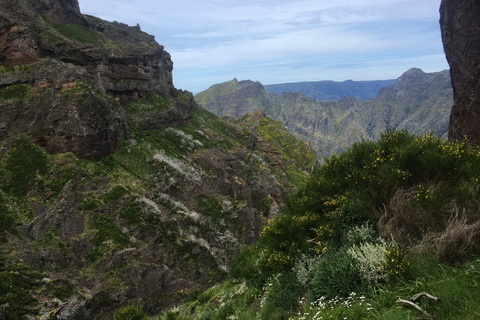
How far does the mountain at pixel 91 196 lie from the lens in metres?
17.1

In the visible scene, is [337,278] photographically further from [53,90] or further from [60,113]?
[53,90]

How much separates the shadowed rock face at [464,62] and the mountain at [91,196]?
21440 mm

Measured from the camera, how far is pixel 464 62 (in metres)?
19.8

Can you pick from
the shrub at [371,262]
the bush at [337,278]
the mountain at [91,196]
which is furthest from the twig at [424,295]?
the mountain at [91,196]

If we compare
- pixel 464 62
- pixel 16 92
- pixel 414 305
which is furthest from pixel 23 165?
pixel 464 62

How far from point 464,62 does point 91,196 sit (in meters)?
32.6

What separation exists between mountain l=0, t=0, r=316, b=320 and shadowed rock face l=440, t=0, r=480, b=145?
70.3ft

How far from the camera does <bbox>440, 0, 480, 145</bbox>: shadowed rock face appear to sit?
17.9m

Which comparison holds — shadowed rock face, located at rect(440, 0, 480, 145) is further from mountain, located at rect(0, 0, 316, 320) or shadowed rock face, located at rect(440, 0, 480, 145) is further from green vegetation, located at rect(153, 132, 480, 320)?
mountain, located at rect(0, 0, 316, 320)

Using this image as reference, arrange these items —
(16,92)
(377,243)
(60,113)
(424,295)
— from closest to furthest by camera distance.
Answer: (424,295) < (377,243) < (60,113) < (16,92)

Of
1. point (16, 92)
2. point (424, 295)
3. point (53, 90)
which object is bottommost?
point (424, 295)

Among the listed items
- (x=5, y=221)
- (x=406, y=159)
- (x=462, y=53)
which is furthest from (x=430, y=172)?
(x=5, y=221)

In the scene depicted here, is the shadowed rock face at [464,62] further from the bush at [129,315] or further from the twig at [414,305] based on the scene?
the bush at [129,315]

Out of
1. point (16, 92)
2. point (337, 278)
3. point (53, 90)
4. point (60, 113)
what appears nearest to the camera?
point (337, 278)
